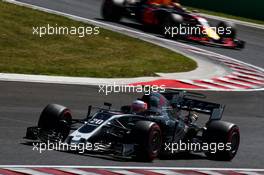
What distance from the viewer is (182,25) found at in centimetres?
3241

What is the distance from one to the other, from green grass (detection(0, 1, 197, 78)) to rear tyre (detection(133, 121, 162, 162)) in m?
10.2

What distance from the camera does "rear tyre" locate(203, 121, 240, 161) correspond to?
1534 centimetres

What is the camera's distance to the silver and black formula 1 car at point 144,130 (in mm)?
13922

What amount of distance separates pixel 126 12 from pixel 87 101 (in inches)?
583

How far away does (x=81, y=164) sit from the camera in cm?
1313

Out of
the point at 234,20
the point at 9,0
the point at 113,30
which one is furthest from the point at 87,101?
the point at 234,20

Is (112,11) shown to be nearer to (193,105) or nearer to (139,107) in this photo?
(193,105)

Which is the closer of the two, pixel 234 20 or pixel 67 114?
pixel 67 114

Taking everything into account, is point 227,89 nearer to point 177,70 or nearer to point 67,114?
point 177,70

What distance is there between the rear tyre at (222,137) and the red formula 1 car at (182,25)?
1651 centimetres

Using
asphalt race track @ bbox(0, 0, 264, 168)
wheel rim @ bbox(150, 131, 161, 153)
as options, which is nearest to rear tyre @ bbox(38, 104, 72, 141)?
asphalt race track @ bbox(0, 0, 264, 168)

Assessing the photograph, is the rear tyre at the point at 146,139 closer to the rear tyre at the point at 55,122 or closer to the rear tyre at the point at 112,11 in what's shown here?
the rear tyre at the point at 55,122

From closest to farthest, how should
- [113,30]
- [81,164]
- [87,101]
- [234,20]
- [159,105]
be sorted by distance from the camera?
[81,164] → [159,105] → [87,101] → [113,30] → [234,20]

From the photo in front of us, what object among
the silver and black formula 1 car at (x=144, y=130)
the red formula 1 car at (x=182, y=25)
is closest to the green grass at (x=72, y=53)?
the red formula 1 car at (x=182, y=25)
